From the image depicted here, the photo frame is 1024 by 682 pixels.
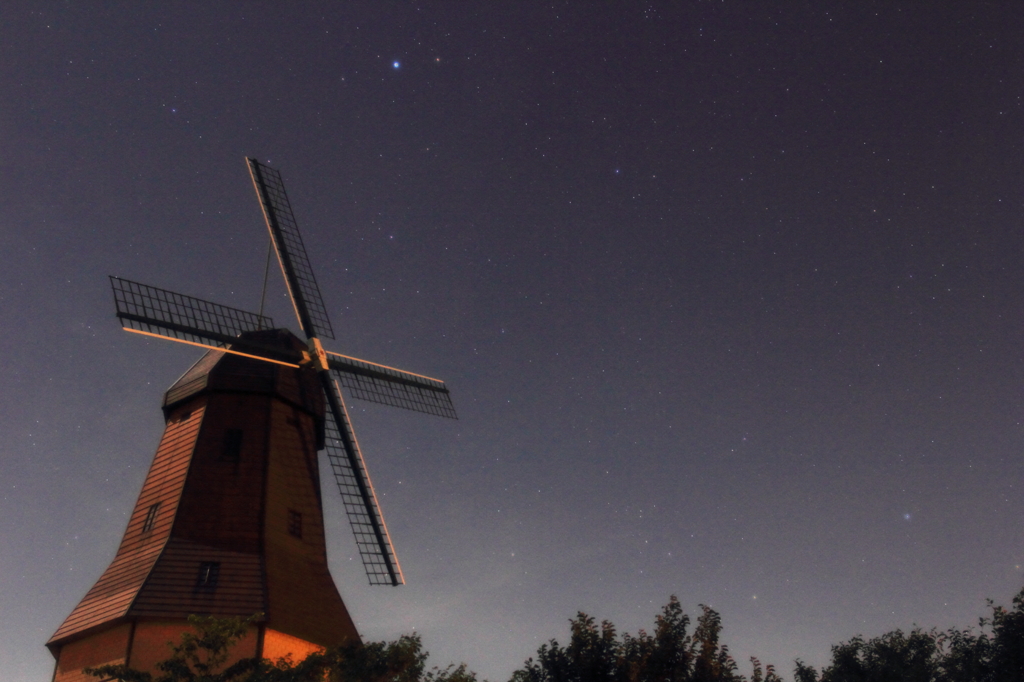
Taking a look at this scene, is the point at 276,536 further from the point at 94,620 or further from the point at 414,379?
the point at 414,379

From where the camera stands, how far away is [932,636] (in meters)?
31.5

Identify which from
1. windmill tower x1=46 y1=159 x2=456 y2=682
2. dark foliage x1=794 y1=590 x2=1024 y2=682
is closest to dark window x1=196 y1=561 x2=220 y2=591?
windmill tower x1=46 y1=159 x2=456 y2=682

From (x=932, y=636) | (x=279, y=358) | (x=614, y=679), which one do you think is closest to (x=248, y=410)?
(x=279, y=358)

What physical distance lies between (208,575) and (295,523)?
10.5ft

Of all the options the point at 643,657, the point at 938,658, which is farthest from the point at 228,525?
the point at 938,658

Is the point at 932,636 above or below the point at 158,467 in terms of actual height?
below

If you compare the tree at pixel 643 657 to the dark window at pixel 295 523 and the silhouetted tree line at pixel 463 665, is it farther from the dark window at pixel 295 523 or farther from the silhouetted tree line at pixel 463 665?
the dark window at pixel 295 523

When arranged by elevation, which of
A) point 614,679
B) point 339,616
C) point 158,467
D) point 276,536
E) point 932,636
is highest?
point 158,467

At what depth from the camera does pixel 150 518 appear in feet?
75.8

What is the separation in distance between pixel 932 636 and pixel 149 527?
2657 centimetres

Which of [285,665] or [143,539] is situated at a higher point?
[143,539]

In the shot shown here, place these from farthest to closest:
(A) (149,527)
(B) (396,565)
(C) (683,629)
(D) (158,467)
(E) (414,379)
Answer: (E) (414,379) < (B) (396,565) < (D) (158,467) < (A) (149,527) < (C) (683,629)

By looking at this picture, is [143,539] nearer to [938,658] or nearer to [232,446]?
[232,446]

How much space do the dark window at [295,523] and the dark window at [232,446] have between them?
2.08m
